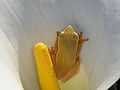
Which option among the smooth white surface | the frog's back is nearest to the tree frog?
the frog's back

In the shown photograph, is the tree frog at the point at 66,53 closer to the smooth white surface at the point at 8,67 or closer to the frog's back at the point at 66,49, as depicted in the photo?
the frog's back at the point at 66,49

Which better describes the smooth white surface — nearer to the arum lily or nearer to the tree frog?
the arum lily

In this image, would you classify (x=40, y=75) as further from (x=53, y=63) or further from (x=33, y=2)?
(x=33, y=2)

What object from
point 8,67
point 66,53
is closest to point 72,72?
point 66,53

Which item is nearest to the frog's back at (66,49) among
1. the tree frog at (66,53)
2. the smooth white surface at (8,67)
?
the tree frog at (66,53)

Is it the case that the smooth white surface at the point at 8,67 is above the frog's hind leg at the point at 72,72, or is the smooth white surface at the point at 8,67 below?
above
